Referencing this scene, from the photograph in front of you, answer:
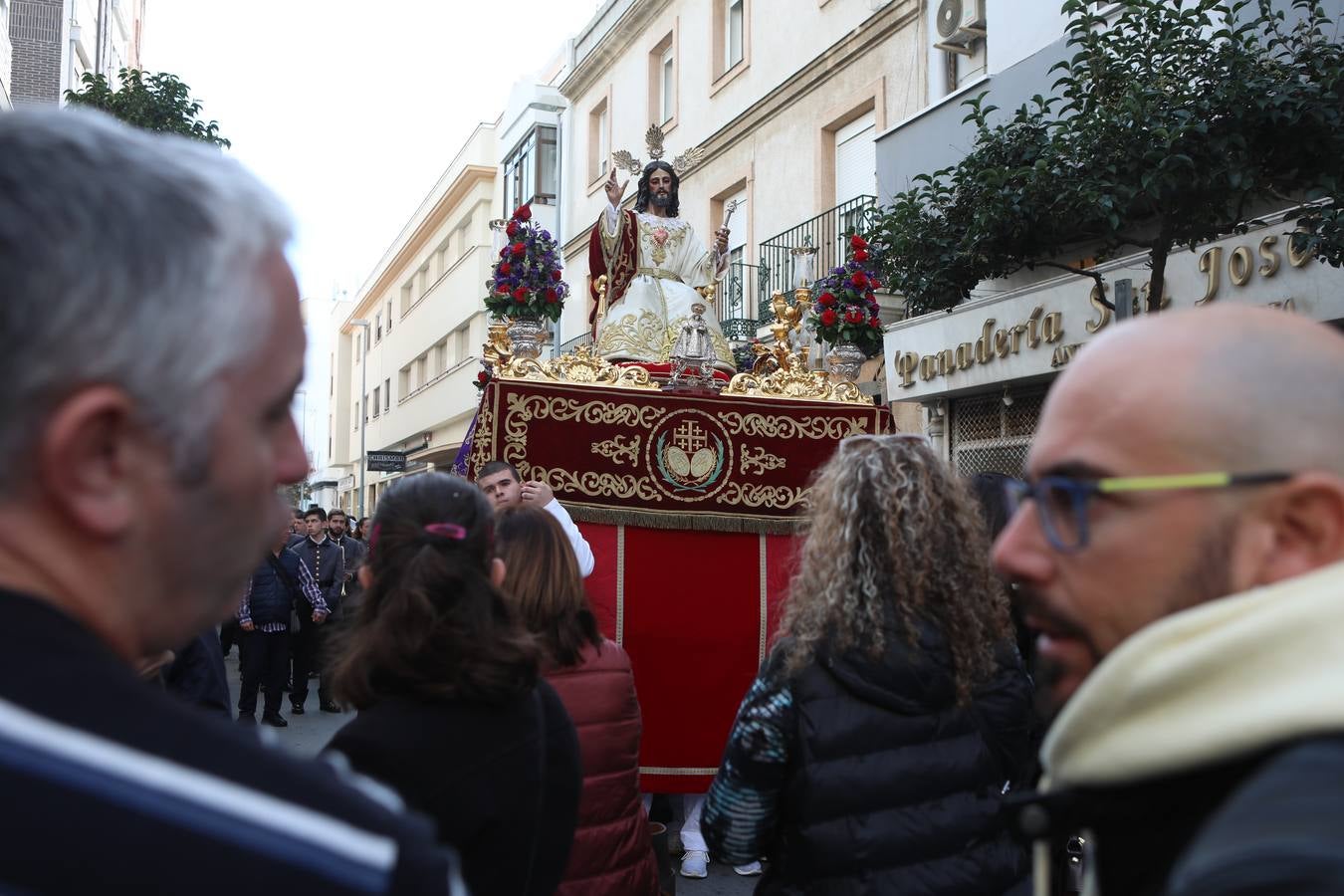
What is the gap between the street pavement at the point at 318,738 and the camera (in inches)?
200

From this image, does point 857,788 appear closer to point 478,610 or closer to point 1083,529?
point 478,610

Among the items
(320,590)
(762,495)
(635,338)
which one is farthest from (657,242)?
(320,590)

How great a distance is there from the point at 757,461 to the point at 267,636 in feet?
17.5

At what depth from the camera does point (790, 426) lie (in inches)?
247

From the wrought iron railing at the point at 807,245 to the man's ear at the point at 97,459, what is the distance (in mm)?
12416

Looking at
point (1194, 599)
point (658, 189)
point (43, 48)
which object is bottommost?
point (1194, 599)

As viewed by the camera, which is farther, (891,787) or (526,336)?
(526,336)

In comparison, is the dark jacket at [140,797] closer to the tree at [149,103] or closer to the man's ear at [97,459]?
the man's ear at [97,459]

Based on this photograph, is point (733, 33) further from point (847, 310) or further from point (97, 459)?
point (97, 459)

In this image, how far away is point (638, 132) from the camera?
1948 cm

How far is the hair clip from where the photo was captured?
209 cm

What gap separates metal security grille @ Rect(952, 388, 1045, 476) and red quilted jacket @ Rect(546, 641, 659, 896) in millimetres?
8133

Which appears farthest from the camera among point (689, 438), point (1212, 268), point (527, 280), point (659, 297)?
point (1212, 268)

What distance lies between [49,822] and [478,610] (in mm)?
1305
